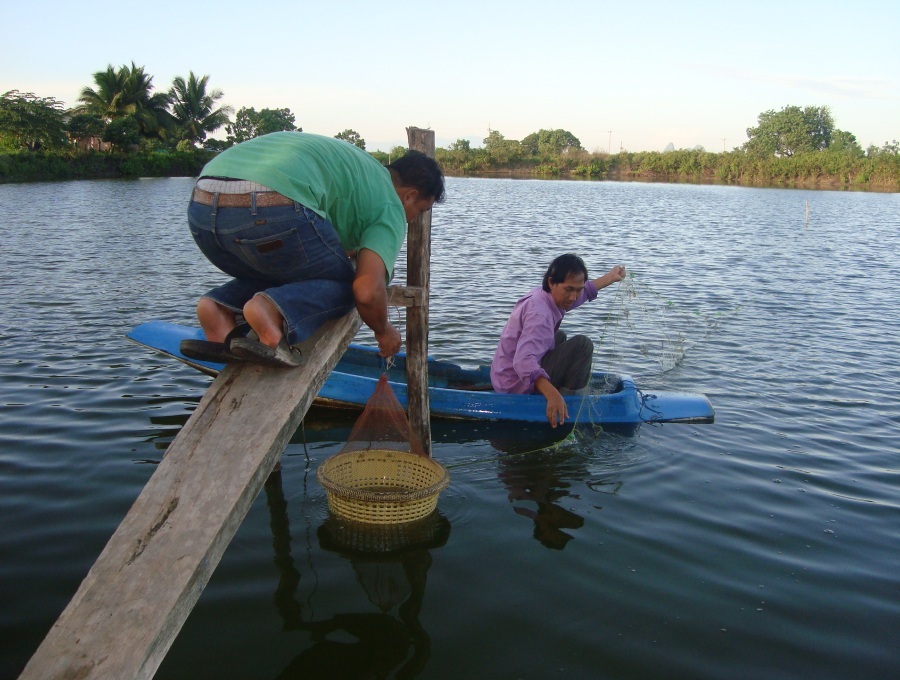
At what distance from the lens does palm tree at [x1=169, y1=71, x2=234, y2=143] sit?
60.4 meters

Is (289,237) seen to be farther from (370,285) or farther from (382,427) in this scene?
(382,427)

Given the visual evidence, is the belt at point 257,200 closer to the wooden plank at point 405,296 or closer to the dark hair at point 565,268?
the wooden plank at point 405,296

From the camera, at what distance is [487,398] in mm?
6773

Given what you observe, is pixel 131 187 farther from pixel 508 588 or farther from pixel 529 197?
pixel 508 588

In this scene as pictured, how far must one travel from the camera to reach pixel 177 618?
7.32ft

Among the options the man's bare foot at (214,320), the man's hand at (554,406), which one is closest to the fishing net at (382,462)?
the man's hand at (554,406)

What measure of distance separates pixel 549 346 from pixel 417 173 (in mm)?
3025

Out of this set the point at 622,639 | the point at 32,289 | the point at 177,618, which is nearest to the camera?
the point at 177,618

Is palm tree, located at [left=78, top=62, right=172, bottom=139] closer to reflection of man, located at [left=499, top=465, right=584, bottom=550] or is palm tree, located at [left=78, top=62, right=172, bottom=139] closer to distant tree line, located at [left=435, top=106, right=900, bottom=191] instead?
distant tree line, located at [left=435, top=106, right=900, bottom=191]

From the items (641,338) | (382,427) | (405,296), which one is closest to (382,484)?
(382,427)

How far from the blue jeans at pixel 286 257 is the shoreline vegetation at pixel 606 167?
70.1 ft

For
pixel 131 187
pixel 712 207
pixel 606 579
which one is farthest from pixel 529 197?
pixel 606 579

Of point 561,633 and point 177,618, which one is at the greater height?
point 177,618

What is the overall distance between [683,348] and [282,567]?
722 centimetres
